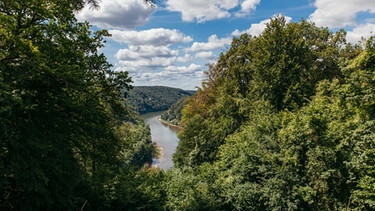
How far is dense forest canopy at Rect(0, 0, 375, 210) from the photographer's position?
8.71m

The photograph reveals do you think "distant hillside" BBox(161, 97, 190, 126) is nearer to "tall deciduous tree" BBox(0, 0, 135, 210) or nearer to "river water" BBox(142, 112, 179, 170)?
"river water" BBox(142, 112, 179, 170)

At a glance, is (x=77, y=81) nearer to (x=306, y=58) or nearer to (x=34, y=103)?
(x=34, y=103)

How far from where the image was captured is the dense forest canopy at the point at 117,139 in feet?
28.6

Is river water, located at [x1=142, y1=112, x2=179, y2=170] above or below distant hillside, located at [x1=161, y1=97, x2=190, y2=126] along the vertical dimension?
below

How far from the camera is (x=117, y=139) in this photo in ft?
45.3

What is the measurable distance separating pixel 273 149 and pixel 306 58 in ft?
27.0

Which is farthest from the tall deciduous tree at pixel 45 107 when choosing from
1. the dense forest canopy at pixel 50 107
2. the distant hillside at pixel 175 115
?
the distant hillside at pixel 175 115

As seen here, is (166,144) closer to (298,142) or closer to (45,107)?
(298,142)

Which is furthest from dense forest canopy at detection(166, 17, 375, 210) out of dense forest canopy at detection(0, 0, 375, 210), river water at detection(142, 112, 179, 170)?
river water at detection(142, 112, 179, 170)

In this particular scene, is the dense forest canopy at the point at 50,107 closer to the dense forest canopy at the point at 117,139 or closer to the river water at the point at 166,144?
the dense forest canopy at the point at 117,139

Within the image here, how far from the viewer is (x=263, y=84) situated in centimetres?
1878

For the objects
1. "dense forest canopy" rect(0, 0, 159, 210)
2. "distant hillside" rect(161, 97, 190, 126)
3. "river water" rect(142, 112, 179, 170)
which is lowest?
"river water" rect(142, 112, 179, 170)

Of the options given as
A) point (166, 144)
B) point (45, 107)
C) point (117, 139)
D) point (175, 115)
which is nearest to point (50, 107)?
point (45, 107)

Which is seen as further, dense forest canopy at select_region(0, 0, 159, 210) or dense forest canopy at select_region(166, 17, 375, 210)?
dense forest canopy at select_region(166, 17, 375, 210)
